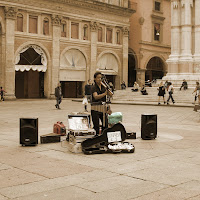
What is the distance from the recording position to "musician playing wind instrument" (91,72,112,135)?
8.41m

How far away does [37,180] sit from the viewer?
5516 millimetres

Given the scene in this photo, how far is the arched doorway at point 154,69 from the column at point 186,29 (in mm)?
16292

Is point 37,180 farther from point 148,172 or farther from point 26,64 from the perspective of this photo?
point 26,64

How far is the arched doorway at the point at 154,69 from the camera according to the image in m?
48.7

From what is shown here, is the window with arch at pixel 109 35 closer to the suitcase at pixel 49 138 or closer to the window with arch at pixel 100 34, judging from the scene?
the window with arch at pixel 100 34

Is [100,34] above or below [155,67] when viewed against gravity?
above

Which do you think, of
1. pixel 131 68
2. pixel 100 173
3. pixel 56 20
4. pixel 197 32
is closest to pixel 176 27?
pixel 197 32

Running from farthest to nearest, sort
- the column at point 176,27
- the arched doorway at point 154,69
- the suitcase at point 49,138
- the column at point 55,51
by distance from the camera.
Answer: the arched doorway at point 154,69 < the column at point 55,51 < the column at point 176,27 < the suitcase at point 49,138

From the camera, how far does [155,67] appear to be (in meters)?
49.4

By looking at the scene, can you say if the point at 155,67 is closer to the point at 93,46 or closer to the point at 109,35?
the point at 109,35

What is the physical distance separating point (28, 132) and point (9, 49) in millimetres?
26173

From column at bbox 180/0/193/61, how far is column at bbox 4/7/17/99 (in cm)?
1504

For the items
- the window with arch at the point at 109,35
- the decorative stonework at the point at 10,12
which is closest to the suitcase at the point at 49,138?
the decorative stonework at the point at 10,12

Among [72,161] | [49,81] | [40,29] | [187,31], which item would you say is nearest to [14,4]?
[40,29]
